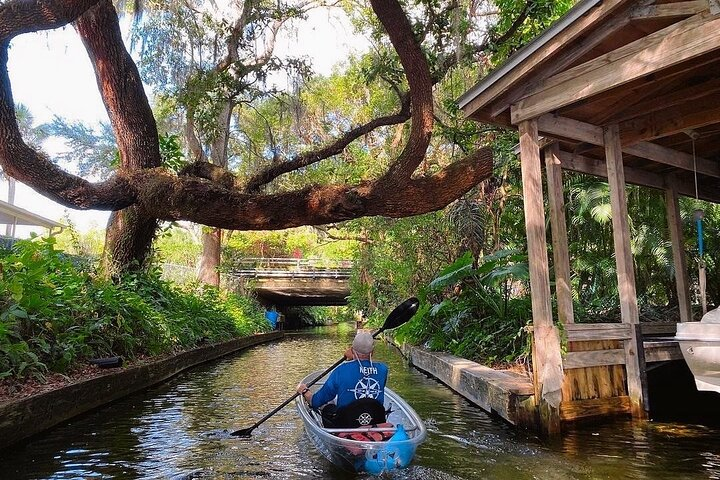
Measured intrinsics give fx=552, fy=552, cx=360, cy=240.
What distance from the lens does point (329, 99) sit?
83.0 feet

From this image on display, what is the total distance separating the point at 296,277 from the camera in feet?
97.3

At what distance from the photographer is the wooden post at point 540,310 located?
18.9 feet

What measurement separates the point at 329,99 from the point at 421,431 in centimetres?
2224

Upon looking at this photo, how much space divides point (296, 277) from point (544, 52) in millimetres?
24566

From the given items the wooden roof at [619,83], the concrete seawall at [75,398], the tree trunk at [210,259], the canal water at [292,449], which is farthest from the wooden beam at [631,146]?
the tree trunk at [210,259]

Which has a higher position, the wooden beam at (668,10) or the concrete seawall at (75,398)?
the wooden beam at (668,10)

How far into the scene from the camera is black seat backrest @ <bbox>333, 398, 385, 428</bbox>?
15.7 feet

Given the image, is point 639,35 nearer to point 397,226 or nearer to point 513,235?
point 513,235

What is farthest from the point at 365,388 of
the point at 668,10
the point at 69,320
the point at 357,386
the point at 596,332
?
the point at 69,320

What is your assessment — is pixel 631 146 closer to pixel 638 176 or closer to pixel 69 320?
pixel 638 176

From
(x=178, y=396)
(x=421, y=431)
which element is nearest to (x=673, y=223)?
(x=421, y=431)

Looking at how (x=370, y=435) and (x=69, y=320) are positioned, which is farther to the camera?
(x=69, y=320)

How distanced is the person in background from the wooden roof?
3475mm

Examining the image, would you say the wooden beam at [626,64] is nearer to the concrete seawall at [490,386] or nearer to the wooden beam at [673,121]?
the wooden beam at [673,121]
